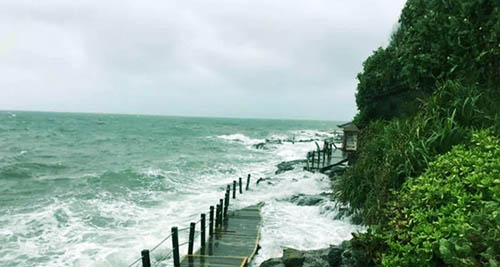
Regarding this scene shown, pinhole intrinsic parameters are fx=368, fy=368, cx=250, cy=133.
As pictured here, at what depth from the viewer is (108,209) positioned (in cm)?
1661

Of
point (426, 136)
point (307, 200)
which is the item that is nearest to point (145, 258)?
point (426, 136)

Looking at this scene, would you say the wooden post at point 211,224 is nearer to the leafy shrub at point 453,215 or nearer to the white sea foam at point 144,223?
the white sea foam at point 144,223

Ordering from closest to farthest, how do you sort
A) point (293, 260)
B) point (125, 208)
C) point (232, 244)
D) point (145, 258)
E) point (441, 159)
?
point (441, 159)
point (145, 258)
point (293, 260)
point (232, 244)
point (125, 208)

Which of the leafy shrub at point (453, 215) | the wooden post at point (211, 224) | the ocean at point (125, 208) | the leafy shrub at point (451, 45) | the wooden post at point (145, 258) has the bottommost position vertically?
the ocean at point (125, 208)

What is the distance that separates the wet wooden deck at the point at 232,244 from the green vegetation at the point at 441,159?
3325 mm

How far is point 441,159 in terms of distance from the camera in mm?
7348

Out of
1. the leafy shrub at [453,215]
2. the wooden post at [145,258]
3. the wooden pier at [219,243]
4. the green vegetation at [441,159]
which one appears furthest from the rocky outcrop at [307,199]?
the wooden post at [145,258]

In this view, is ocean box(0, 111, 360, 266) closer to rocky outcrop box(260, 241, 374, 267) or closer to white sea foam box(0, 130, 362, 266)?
white sea foam box(0, 130, 362, 266)

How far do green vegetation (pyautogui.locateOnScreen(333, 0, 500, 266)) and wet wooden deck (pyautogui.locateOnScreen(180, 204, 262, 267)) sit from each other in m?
3.32

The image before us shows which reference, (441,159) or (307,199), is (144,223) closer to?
(307,199)

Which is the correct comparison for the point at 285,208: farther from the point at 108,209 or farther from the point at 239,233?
the point at 108,209

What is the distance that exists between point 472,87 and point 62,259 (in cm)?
1259

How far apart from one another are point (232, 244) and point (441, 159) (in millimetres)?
6574

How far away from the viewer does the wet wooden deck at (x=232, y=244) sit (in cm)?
980
